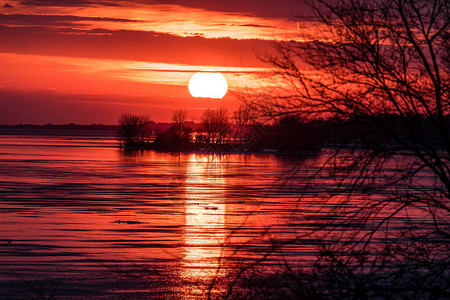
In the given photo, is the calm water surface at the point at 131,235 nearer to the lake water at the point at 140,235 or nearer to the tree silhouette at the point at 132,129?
the lake water at the point at 140,235

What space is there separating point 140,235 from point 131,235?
29cm

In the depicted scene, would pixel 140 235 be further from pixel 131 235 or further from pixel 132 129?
pixel 132 129

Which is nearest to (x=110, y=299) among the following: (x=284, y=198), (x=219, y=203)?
(x=219, y=203)

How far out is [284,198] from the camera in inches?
1270

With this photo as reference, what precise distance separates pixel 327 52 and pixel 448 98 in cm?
168

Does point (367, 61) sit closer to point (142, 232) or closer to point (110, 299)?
point (110, 299)

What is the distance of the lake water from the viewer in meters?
13.6

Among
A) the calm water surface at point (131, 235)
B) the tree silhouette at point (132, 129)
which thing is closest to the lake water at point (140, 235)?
the calm water surface at point (131, 235)

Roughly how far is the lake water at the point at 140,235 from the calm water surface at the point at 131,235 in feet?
0.11

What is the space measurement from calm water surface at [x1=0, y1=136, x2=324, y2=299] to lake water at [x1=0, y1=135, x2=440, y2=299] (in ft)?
0.11

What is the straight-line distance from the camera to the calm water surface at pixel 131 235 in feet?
45.7

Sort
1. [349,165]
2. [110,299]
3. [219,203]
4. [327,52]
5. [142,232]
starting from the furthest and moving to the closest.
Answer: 1. [219,203]
2. [142,232]
3. [110,299]
4. [327,52]
5. [349,165]

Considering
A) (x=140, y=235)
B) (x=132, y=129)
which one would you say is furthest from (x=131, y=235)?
(x=132, y=129)

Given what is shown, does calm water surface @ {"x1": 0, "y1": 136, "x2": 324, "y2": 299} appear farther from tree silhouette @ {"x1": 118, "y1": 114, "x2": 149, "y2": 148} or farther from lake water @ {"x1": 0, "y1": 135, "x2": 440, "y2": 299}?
tree silhouette @ {"x1": 118, "y1": 114, "x2": 149, "y2": 148}
